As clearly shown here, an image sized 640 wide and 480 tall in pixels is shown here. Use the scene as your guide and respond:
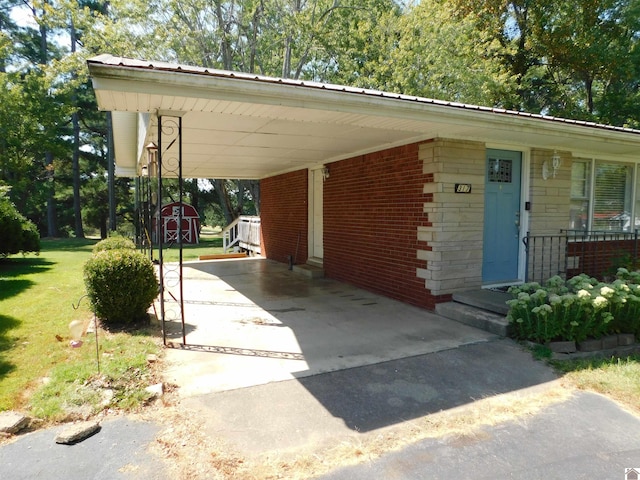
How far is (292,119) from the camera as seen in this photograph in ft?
15.1

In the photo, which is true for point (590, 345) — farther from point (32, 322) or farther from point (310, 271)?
point (32, 322)

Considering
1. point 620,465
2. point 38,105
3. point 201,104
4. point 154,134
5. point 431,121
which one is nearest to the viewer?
point 620,465

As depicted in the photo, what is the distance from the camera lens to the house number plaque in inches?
234

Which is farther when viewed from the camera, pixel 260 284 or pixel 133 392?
pixel 260 284

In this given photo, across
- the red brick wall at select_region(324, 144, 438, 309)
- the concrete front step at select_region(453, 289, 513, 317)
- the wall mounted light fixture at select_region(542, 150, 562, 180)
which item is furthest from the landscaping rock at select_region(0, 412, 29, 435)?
the wall mounted light fixture at select_region(542, 150, 562, 180)

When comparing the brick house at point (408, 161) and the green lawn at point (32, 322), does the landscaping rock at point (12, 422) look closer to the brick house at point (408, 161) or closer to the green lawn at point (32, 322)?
the green lawn at point (32, 322)

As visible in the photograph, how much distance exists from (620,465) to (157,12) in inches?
800

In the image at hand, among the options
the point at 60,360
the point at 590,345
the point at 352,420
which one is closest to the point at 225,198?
the point at 60,360

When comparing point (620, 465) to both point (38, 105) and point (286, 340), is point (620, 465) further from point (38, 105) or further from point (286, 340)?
point (38, 105)

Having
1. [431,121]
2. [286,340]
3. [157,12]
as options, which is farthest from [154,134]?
[157,12]

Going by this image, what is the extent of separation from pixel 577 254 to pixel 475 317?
11.5 feet

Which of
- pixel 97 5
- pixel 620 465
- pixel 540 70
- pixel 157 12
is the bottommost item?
pixel 620 465

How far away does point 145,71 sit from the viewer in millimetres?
3188

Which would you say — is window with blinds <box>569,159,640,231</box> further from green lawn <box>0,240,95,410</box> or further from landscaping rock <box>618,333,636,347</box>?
green lawn <box>0,240,95,410</box>
